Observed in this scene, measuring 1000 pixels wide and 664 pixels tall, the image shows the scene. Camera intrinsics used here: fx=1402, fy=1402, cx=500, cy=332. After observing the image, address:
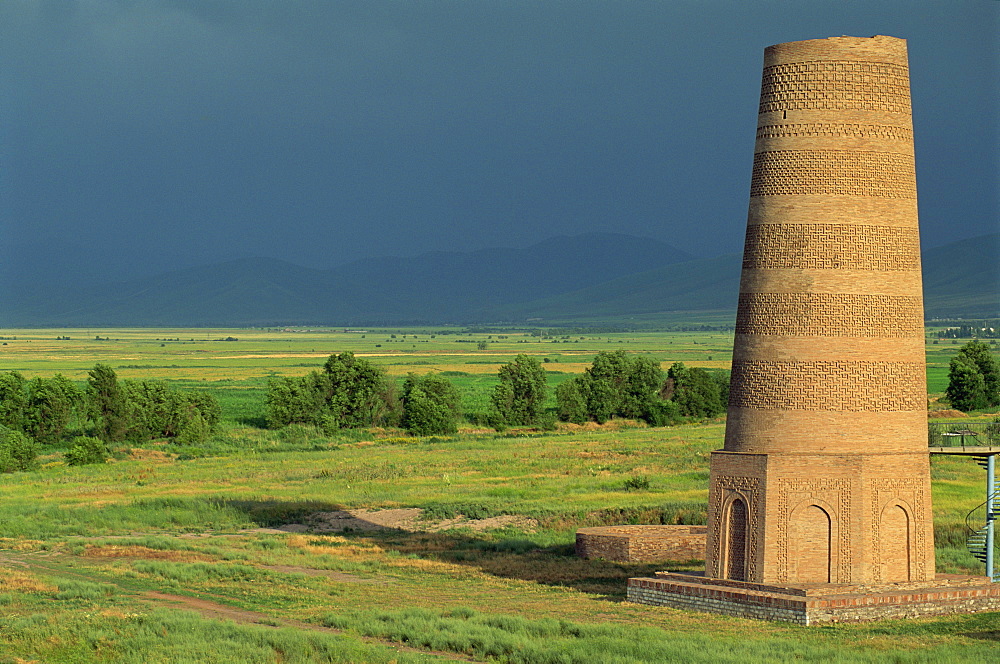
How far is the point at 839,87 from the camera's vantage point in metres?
28.3

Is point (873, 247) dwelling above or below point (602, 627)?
above

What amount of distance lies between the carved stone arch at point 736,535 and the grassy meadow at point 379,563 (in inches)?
56.4

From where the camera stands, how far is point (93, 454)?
6372 centimetres

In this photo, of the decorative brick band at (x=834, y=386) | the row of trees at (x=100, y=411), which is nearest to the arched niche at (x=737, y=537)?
the decorative brick band at (x=834, y=386)

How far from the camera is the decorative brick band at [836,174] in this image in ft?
92.6

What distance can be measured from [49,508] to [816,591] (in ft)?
87.4

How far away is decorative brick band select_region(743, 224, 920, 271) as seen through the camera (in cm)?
2811

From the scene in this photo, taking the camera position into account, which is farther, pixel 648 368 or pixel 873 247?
pixel 648 368

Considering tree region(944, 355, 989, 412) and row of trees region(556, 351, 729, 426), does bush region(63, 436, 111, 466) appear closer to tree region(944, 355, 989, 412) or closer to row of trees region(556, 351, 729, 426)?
row of trees region(556, 351, 729, 426)

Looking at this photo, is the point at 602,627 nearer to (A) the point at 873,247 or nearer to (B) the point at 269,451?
(A) the point at 873,247

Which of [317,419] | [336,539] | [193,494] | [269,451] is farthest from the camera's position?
[317,419]

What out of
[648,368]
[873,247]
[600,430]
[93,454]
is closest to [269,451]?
[93,454]

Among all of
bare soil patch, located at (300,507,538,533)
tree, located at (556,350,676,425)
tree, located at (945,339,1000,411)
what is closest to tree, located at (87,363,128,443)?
tree, located at (556,350,676,425)

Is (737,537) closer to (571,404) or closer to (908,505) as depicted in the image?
(908,505)
